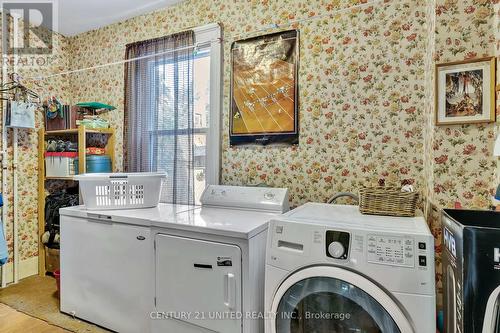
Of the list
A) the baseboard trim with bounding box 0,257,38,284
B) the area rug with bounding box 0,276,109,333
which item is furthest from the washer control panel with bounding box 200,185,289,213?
the baseboard trim with bounding box 0,257,38,284

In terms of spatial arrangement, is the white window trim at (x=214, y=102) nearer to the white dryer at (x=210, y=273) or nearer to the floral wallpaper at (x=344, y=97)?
the floral wallpaper at (x=344, y=97)

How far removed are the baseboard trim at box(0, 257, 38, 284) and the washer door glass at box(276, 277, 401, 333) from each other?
118 inches

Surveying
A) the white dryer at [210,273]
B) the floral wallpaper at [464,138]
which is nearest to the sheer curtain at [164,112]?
the white dryer at [210,273]

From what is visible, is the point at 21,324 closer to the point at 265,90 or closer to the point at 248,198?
the point at 248,198

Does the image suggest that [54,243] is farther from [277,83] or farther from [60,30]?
[277,83]

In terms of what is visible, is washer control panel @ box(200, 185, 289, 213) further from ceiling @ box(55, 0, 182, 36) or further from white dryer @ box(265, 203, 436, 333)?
ceiling @ box(55, 0, 182, 36)

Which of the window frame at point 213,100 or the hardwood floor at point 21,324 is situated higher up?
the window frame at point 213,100

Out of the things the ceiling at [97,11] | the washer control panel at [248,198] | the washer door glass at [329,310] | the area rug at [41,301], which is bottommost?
the area rug at [41,301]

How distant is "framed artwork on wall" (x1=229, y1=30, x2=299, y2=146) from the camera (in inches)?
88.7

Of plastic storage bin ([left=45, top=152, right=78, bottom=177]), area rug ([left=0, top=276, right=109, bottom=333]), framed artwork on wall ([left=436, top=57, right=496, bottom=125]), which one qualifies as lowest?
area rug ([left=0, top=276, right=109, bottom=333])

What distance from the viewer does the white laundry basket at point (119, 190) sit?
221 cm

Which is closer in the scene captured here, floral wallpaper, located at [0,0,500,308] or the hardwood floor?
floral wallpaper, located at [0,0,500,308]

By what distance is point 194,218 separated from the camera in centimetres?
188

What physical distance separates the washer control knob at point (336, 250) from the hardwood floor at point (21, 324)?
6.80 ft
